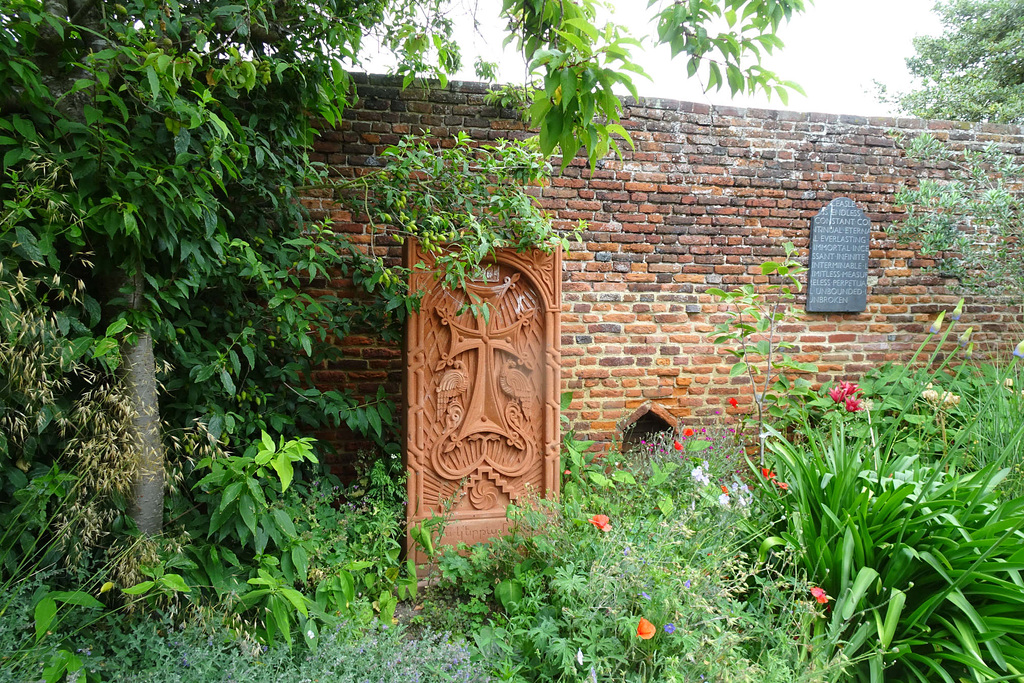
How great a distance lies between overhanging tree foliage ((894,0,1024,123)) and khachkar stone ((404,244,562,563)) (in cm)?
790

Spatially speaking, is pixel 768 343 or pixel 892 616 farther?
pixel 768 343

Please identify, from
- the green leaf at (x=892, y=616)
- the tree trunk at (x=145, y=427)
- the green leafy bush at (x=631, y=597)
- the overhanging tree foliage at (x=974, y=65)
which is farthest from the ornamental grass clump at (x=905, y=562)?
the overhanging tree foliage at (x=974, y=65)

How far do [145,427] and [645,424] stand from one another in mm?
3364

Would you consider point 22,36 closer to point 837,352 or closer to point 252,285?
point 252,285

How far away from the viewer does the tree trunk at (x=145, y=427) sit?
79.5 inches

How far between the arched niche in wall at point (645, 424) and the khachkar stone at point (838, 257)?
1.49 meters

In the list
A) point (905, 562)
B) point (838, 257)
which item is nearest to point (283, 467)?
point (905, 562)

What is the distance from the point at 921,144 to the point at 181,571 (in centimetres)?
555

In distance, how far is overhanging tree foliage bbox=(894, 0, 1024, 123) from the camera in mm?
7570

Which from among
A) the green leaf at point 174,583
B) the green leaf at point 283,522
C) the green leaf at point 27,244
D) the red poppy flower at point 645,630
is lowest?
the red poppy flower at point 645,630

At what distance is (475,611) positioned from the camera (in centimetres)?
248

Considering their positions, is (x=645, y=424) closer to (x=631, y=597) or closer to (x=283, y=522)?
(x=631, y=597)

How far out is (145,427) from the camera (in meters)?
2.06

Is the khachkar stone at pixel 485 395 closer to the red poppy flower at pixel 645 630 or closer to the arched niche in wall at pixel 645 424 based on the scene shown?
the arched niche in wall at pixel 645 424
